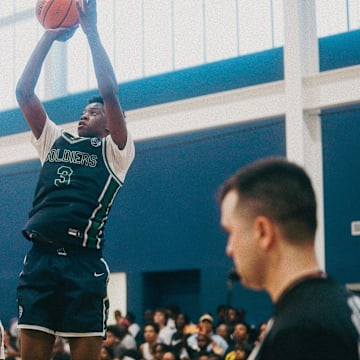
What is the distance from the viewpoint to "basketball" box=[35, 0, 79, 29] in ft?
13.8

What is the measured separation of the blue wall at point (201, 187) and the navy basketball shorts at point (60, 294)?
8.48 metres

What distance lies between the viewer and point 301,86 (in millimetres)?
10180

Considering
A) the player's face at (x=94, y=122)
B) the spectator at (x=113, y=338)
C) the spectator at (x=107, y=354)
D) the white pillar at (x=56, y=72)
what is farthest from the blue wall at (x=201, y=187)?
the player's face at (x=94, y=122)

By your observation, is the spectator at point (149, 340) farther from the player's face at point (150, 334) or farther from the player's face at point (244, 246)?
the player's face at point (244, 246)

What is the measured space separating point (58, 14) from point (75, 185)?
1135 millimetres

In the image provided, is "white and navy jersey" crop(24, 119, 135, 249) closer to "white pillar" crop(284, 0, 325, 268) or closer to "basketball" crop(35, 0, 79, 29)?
"basketball" crop(35, 0, 79, 29)

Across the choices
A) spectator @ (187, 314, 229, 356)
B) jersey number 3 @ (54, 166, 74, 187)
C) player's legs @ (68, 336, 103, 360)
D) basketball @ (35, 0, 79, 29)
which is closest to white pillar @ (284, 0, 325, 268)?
spectator @ (187, 314, 229, 356)

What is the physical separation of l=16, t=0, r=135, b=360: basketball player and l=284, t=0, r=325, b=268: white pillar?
21.2ft

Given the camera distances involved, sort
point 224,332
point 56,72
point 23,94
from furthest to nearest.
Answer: point 56,72 → point 224,332 → point 23,94

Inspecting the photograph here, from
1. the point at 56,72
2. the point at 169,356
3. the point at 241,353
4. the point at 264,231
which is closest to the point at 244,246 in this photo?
the point at 264,231

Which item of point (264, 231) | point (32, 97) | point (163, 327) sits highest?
point (32, 97)

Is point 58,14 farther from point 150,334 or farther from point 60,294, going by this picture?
point 150,334

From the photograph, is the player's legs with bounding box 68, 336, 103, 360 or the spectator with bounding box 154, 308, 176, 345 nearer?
the player's legs with bounding box 68, 336, 103, 360

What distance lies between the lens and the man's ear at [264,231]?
1685mm
